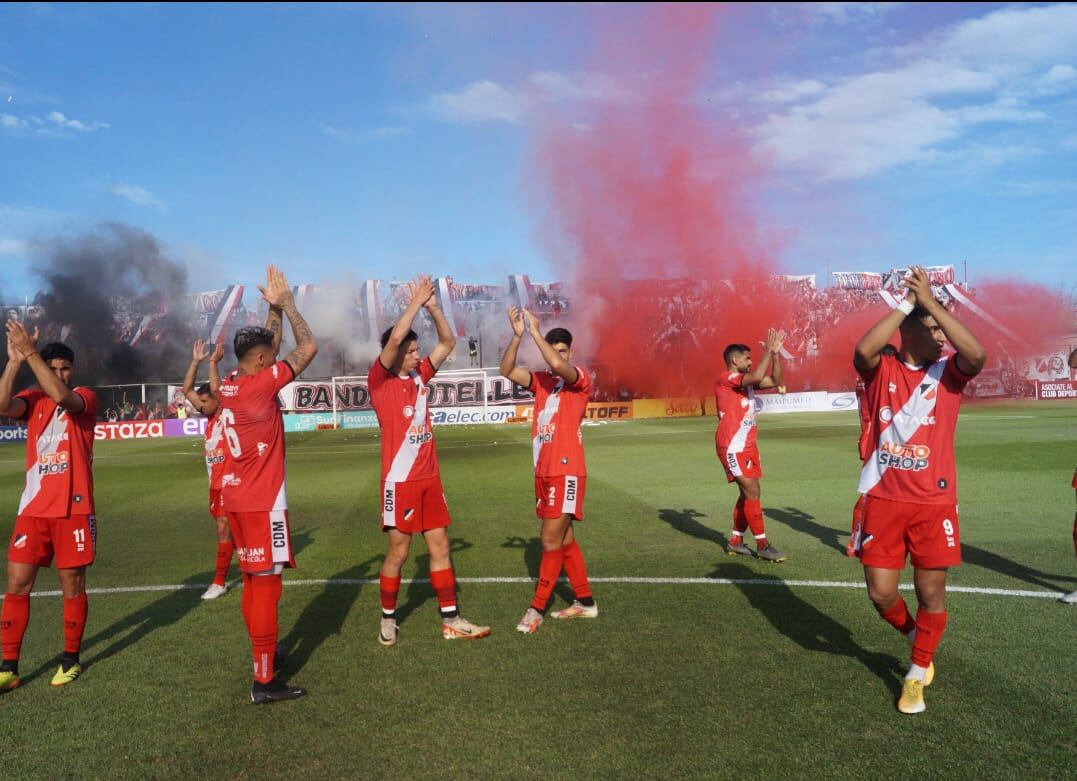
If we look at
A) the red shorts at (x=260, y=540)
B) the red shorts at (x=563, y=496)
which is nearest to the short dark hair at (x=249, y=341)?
the red shorts at (x=260, y=540)

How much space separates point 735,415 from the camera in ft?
32.1

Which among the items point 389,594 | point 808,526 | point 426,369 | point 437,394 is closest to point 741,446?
point 808,526

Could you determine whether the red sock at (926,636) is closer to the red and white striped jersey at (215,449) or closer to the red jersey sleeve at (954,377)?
the red jersey sleeve at (954,377)

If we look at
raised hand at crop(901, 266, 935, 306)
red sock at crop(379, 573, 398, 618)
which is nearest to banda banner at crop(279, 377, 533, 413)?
red sock at crop(379, 573, 398, 618)

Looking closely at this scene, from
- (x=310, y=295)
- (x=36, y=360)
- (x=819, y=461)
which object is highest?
(x=310, y=295)

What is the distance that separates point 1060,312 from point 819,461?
53.3 m

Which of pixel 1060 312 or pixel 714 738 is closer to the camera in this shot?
pixel 714 738

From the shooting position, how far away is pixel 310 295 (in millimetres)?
64750

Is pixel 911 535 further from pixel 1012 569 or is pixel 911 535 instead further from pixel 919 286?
pixel 1012 569

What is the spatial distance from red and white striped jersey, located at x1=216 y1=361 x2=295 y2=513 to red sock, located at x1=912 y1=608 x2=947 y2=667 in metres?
4.38

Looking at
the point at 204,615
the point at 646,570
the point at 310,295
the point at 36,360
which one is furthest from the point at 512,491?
the point at 310,295

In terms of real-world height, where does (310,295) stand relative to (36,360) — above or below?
above

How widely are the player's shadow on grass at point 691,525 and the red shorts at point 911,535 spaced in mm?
5282

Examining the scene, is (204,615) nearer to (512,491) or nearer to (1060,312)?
(512,491)
